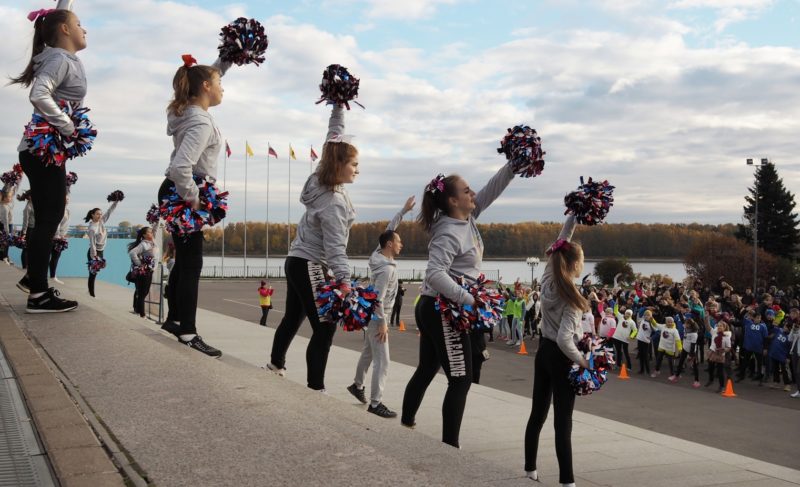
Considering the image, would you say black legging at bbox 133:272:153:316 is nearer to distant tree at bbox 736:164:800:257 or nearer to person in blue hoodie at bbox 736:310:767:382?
person in blue hoodie at bbox 736:310:767:382

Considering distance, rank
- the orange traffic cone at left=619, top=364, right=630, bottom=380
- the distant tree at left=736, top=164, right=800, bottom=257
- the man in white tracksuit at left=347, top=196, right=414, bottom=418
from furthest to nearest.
Answer: the distant tree at left=736, top=164, right=800, bottom=257 → the orange traffic cone at left=619, top=364, right=630, bottom=380 → the man in white tracksuit at left=347, top=196, right=414, bottom=418

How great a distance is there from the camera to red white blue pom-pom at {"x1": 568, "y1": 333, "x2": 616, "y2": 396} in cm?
437

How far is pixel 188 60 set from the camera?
14.5 feet

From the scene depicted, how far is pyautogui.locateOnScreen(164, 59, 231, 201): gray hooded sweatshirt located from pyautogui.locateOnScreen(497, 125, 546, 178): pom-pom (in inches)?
72.0

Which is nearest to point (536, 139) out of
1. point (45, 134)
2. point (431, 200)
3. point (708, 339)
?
point (431, 200)

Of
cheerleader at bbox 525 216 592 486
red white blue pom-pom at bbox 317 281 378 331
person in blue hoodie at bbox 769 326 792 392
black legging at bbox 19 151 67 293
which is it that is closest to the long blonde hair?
cheerleader at bbox 525 216 592 486

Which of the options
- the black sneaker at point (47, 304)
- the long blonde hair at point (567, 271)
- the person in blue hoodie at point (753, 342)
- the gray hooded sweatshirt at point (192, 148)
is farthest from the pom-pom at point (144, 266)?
the person in blue hoodie at point (753, 342)

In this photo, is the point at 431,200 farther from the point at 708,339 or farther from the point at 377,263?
the point at 708,339

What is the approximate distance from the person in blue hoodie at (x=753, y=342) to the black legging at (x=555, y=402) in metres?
12.8

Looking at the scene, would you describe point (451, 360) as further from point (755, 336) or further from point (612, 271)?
point (612, 271)

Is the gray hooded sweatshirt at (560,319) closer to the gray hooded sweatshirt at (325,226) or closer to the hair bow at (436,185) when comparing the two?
the hair bow at (436,185)

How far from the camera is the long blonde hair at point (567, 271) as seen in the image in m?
4.51

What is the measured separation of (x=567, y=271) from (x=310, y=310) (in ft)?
5.49

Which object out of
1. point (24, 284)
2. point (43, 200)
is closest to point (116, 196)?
point (24, 284)
